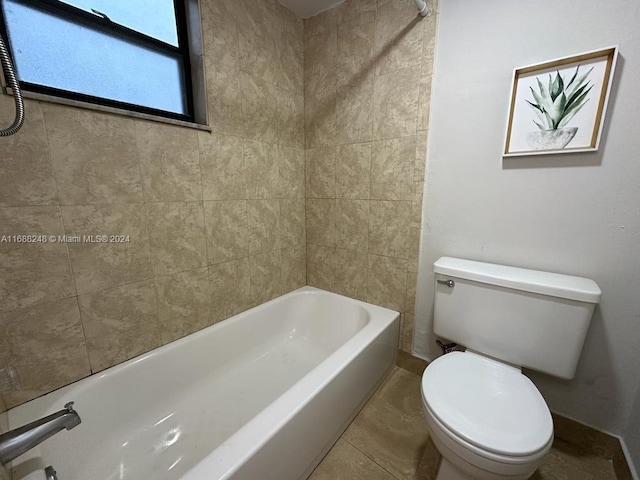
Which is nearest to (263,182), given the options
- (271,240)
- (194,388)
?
(271,240)

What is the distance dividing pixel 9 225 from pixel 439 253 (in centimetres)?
179

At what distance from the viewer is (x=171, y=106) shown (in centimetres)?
131

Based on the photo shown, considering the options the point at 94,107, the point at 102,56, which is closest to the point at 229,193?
the point at 94,107

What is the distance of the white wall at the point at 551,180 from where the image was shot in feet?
3.19

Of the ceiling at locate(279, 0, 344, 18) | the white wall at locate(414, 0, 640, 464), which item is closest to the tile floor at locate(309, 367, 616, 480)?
the white wall at locate(414, 0, 640, 464)

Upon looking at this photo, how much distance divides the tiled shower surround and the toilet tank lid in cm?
31

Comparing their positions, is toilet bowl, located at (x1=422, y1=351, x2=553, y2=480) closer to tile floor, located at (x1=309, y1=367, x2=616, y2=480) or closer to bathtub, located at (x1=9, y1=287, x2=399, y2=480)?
tile floor, located at (x1=309, y1=367, x2=616, y2=480)

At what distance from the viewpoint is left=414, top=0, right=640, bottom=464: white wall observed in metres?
0.97

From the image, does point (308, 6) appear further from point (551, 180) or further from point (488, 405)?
point (488, 405)

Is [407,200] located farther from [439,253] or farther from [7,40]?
[7,40]

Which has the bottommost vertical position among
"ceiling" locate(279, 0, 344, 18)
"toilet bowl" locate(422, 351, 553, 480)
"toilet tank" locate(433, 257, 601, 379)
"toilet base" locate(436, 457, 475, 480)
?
"toilet base" locate(436, 457, 475, 480)

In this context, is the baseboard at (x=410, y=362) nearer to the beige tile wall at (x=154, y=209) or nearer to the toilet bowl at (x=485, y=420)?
the toilet bowl at (x=485, y=420)

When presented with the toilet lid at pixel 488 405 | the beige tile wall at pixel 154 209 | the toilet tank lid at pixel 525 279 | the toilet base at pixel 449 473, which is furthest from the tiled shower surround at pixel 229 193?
the toilet base at pixel 449 473

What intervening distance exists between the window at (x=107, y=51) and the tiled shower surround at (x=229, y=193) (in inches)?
6.3
